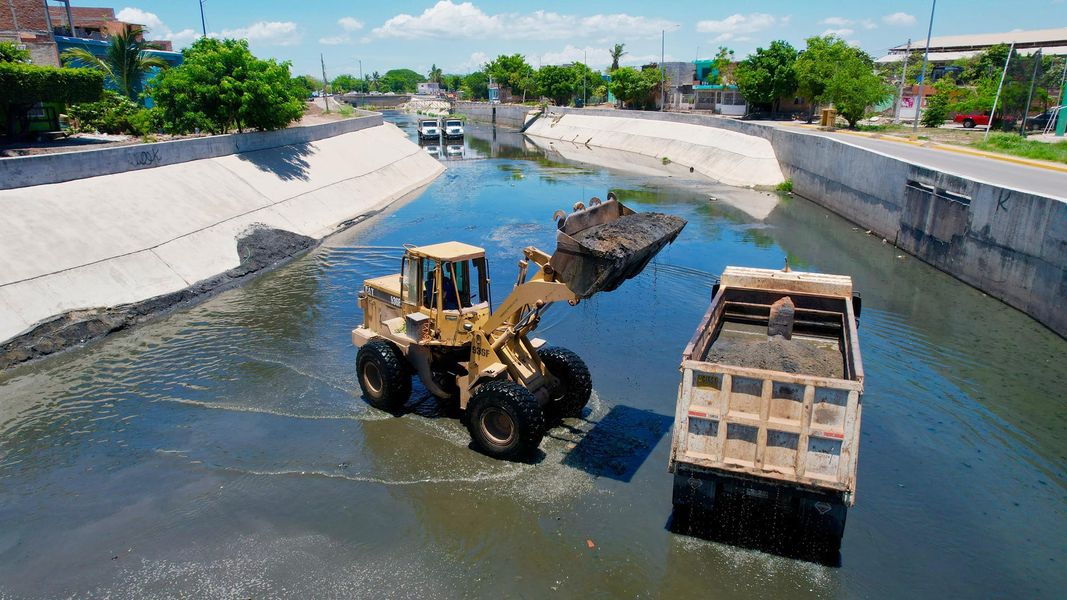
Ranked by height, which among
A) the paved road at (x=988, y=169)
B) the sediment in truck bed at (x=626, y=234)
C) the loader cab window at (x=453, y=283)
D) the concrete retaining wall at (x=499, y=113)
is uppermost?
the concrete retaining wall at (x=499, y=113)

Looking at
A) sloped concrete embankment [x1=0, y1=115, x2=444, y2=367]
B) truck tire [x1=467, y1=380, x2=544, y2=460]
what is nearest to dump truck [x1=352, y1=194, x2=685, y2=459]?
truck tire [x1=467, y1=380, x2=544, y2=460]

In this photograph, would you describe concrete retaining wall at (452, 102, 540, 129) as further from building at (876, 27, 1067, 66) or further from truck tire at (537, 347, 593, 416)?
truck tire at (537, 347, 593, 416)

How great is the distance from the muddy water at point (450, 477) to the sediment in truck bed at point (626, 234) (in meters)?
3.09

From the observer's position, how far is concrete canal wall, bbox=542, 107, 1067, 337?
1463 centimetres

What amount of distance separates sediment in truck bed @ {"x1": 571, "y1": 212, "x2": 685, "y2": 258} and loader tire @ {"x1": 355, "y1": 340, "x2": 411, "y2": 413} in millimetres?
3706

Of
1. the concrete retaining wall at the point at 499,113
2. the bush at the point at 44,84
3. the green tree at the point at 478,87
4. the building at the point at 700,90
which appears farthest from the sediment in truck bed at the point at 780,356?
the green tree at the point at 478,87

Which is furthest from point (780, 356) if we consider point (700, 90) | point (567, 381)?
point (700, 90)

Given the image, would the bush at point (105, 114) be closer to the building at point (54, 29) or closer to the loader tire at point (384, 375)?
the building at point (54, 29)

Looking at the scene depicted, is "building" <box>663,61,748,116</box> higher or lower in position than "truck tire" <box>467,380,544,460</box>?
higher

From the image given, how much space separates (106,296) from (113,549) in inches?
374

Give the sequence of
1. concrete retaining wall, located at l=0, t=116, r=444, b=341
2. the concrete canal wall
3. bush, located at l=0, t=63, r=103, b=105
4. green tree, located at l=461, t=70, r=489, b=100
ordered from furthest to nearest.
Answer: green tree, located at l=461, t=70, r=489, b=100 < bush, located at l=0, t=63, r=103, b=105 < the concrete canal wall < concrete retaining wall, located at l=0, t=116, r=444, b=341

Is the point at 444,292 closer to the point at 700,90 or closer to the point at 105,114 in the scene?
the point at 105,114

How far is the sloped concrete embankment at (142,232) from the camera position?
13.8 m

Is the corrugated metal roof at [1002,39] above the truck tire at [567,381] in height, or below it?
above
